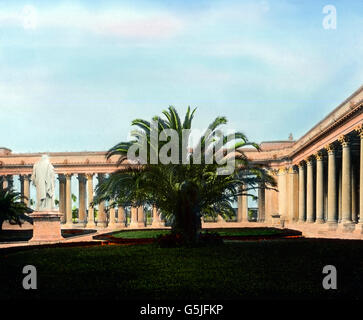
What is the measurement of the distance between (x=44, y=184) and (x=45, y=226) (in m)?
3.62

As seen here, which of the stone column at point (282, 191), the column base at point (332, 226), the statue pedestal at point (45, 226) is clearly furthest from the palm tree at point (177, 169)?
the stone column at point (282, 191)

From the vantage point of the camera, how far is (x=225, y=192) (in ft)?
105

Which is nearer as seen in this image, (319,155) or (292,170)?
(319,155)

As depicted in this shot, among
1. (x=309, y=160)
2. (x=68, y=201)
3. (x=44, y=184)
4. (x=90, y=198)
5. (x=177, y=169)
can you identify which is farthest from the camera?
(x=68, y=201)

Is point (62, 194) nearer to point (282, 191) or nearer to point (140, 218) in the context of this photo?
point (140, 218)

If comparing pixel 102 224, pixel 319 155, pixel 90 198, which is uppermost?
pixel 319 155

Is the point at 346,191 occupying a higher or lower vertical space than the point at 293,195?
higher

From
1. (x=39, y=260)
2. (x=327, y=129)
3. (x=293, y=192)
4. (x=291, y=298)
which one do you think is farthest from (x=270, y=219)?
(x=291, y=298)

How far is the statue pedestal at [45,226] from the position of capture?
3641 centimetres

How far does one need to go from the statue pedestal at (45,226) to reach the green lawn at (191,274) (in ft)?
45.6

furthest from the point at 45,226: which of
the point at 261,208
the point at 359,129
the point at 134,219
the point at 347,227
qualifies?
the point at 261,208

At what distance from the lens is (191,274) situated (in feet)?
51.2
